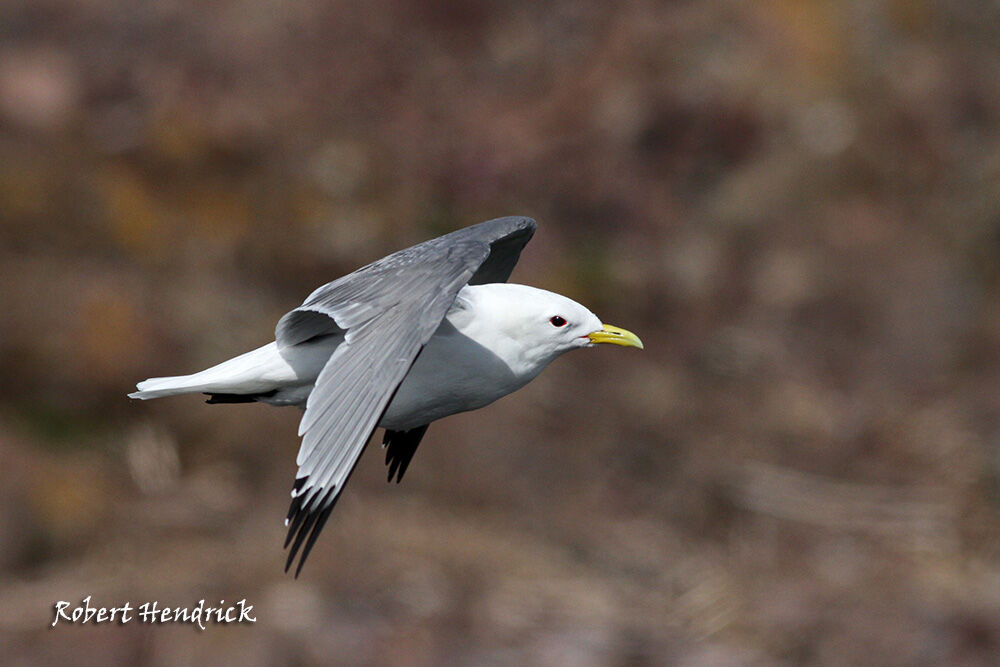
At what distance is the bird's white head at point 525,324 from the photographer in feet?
21.9

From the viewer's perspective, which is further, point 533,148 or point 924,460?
point 533,148

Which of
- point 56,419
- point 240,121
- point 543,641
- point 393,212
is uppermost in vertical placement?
point 240,121

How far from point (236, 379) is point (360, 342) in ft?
3.03

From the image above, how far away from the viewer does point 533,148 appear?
17250mm

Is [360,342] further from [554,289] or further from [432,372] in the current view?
[554,289]

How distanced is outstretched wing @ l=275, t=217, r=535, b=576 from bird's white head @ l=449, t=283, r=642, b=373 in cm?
29

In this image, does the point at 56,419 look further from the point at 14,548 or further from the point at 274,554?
the point at 274,554

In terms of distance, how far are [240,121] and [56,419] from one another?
3975 millimetres

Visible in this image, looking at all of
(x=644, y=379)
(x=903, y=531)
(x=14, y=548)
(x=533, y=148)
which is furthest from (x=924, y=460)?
(x=14, y=548)

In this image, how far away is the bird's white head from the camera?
6.68 m
